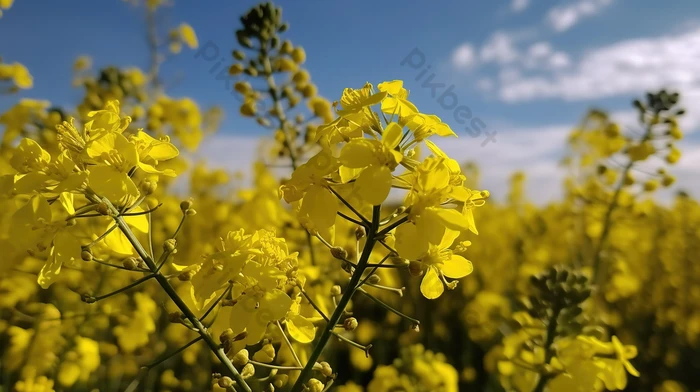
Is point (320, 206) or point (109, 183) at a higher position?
point (320, 206)

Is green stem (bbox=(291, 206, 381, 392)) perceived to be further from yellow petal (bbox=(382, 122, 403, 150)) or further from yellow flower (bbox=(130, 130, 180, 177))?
yellow flower (bbox=(130, 130, 180, 177))

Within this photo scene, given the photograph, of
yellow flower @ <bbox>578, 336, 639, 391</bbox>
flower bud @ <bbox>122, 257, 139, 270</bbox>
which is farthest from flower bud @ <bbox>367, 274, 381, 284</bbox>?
yellow flower @ <bbox>578, 336, 639, 391</bbox>

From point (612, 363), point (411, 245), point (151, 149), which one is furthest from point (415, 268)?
point (612, 363)

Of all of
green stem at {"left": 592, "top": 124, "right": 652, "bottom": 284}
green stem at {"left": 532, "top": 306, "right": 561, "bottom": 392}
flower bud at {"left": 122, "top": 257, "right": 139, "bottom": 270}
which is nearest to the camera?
flower bud at {"left": 122, "top": 257, "right": 139, "bottom": 270}

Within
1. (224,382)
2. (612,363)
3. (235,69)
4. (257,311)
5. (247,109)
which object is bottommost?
(224,382)

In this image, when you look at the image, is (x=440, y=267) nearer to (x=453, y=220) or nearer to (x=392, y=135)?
(x=453, y=220)

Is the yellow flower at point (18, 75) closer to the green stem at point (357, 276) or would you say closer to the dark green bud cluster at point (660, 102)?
the green stem at point (357, 276)

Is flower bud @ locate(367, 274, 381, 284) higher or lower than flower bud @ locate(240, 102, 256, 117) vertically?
lower

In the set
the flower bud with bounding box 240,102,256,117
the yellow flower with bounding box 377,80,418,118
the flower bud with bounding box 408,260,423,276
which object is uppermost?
the flower bud with bounding box 240,102,256,117

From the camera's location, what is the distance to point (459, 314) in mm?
7000

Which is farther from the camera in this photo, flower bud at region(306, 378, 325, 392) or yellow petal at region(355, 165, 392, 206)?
flower bud at region(306, 378, 325, 392)

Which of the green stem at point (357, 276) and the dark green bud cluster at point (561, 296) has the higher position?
the dark green bud cluster at point (561, 296)

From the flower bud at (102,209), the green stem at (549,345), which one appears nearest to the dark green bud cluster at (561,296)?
the green stem at (549,345)

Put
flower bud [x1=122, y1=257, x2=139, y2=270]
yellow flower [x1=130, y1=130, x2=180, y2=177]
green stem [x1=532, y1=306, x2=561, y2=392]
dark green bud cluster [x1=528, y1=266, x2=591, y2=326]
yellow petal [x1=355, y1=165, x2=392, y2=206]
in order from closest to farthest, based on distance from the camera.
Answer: yellow petal [x1=355, y1=165, x2=392, y2=206] < flower bud [x1=122, y1=257, x2=139, y2=270] < yellow flower [x1=130, y1=130, x2=180, y2=177] < green stem [x1=532, y1=306, x2=561, y2=392] < dark green bud cluster [x1=528, y1=266, x2=591, y2=326]
